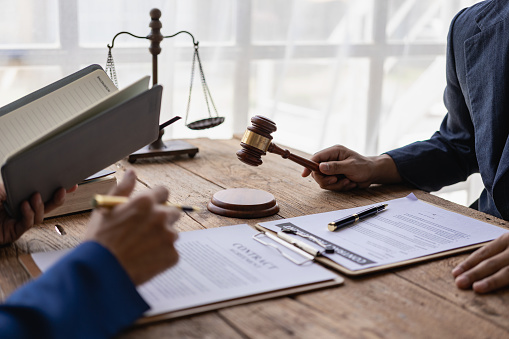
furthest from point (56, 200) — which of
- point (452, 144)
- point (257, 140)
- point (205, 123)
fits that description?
point (452, 144)

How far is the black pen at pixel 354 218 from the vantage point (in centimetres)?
115

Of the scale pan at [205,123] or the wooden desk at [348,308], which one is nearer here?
the wooden desk at [348,308]

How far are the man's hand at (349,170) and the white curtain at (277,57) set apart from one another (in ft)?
4.35

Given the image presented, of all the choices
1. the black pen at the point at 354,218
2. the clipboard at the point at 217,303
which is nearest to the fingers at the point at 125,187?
the clipboard at the point at 217,303

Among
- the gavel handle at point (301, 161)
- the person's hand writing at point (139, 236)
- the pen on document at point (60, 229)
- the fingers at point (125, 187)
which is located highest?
the fingers at point (125, 187)

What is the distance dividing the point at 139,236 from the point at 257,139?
2.11 ft

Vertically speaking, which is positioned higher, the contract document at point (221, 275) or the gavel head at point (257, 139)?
the gavel head at point (257, 139)

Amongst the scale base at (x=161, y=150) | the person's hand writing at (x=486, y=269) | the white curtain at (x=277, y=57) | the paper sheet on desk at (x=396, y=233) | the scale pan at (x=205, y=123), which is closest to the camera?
the person's hand writing at (x=486, y=269)

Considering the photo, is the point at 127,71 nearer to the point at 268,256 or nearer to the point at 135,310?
the point at 268,256

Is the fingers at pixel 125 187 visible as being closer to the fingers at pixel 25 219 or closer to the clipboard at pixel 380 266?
the fingers at pixel 25 219

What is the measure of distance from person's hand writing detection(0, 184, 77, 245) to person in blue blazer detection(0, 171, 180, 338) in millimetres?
213

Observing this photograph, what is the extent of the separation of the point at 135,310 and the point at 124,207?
0.14 m

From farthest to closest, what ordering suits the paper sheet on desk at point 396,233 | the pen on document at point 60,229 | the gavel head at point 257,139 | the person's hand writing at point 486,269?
the gavel head at point 257,139, the pen on document at point 60,229, the paper sheet on desk at point 396,233, the person's hand writing at point 486,269

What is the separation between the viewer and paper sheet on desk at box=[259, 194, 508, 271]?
1030 mm
